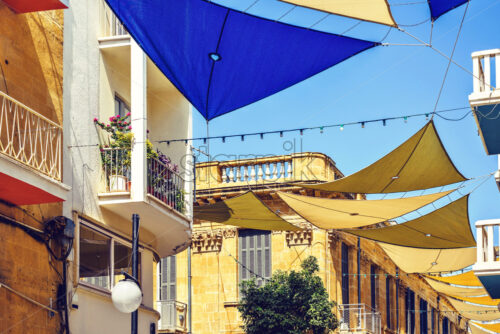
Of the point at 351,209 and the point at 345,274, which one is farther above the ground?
the point at 351,209

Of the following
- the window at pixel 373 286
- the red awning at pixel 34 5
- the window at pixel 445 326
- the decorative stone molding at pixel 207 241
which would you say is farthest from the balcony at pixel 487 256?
the window at pixel 445 326

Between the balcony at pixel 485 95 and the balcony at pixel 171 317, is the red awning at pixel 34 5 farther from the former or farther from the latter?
the balcony at pixel 171 317

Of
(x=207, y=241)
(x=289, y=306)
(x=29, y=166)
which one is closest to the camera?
(x=29, y=166)

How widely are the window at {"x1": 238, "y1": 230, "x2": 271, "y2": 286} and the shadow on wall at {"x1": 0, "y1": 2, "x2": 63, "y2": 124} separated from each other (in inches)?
685

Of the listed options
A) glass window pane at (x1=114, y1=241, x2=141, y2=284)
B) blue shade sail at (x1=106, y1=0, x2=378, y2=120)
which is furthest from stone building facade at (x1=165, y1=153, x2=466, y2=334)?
blue shade sail at (x1=106, y1=0, x2=378, y2=120)

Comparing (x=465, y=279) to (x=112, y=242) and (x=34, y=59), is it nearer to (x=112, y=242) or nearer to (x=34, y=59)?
(x=112, y=242)

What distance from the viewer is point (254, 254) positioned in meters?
30.6

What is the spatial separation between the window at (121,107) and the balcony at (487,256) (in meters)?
6.70

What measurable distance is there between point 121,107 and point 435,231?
6733 millimetres

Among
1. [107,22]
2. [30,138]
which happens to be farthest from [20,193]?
[107,22]

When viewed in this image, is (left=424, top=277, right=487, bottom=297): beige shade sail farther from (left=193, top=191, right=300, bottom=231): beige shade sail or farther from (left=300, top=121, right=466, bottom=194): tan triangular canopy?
(left=300, top=121, right=466, bottom=194): tan triangular canopy

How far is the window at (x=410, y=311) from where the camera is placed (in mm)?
39938

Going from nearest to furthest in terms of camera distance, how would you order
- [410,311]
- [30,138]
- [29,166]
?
[29,166] → [30,138] → [410,311]

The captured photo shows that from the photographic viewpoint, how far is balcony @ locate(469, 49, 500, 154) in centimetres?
1383
